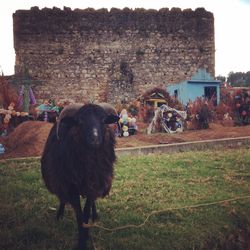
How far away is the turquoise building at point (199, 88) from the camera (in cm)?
1859

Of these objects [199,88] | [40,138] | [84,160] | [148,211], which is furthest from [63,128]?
[199,88]

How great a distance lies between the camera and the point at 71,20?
20.2m

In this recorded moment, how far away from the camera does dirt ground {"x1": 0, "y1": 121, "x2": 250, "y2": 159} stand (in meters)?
9.64

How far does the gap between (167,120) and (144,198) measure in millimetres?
7972

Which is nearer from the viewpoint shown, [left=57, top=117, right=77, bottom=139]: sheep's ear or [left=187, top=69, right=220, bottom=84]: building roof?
[left=57, top=117, right=77, bottom=139]: sheep's ear

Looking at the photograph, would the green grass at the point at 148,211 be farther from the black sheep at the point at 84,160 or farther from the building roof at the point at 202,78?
the building roof at the point at 202,78

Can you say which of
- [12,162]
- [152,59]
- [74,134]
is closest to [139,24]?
[152,59]

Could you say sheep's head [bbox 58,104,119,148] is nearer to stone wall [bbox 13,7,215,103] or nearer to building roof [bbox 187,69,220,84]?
building roof [bbox 187,69,220,84]

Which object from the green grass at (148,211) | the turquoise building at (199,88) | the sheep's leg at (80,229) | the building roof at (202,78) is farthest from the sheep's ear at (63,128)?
the building roof at (202,78)

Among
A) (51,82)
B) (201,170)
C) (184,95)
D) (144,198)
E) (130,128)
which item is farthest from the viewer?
(51,82)

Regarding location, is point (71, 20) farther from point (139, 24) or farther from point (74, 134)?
point (74, 134)

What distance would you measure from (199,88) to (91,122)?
51.9 feet

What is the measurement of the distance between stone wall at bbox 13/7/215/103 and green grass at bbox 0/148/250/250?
1364 centimetres

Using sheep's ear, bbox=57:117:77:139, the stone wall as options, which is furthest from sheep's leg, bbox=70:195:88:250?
the stone wall
